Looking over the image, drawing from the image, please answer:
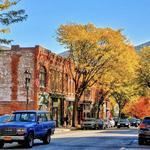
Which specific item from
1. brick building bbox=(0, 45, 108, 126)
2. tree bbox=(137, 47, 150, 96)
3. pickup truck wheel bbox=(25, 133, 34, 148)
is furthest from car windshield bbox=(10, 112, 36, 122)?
tree bbox=(137, 47, 150, 96)

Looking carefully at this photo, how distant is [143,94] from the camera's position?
11231 centimetres

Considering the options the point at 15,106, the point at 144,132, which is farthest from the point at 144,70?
the point at 144,132

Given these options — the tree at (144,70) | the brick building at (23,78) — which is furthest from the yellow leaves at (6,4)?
the tree at (144,70)

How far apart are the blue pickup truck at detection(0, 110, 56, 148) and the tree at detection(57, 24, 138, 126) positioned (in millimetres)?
35777

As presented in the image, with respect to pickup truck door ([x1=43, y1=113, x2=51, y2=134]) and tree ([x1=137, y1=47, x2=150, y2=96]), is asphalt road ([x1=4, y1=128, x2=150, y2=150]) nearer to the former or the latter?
pickup truck door ([x1=43, y1=113, x2=51, y2=134])

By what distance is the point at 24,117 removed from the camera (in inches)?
1158

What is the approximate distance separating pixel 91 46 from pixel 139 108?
60882 millimetres

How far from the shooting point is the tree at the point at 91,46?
2621 inches

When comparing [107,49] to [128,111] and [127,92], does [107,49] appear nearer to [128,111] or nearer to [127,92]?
[127,92]

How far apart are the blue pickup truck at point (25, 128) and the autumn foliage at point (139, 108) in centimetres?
8853

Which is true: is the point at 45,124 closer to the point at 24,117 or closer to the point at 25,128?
the point at 24,117

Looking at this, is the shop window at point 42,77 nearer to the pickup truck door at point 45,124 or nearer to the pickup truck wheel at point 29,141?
the pickup truck door at point 45,124

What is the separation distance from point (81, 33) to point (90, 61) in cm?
431

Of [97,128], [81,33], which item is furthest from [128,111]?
[81,33]
